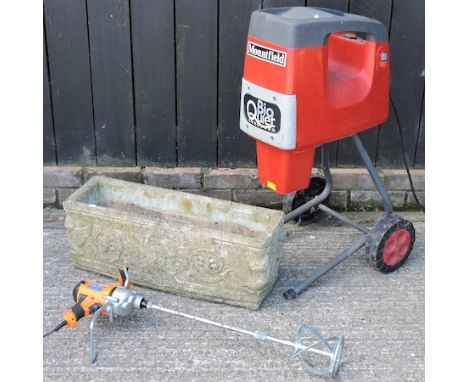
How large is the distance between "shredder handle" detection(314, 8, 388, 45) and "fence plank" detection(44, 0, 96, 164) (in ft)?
3.85

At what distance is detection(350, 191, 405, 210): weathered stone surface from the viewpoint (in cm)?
297

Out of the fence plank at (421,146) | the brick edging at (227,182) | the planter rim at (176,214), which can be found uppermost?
the fence plank at (421,146)

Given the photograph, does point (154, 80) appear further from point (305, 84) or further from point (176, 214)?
point (305, 84)

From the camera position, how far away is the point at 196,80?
2.77 meters

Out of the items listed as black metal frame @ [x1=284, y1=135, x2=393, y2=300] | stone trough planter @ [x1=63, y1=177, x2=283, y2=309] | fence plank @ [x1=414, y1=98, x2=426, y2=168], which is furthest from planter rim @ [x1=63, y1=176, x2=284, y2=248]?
fence plank @ [x1=414, y1=98, x2=426, y2=168]

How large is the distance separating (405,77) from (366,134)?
1.02ft

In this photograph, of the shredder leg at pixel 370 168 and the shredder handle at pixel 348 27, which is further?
the shredder leg at pixel 370 168

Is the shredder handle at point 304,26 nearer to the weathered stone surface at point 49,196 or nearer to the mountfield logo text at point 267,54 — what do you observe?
the mountfield logo text at point 267,54

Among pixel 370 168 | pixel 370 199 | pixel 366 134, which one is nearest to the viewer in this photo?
pixel 370 168

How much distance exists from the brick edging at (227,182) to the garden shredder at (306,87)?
21.9 inches

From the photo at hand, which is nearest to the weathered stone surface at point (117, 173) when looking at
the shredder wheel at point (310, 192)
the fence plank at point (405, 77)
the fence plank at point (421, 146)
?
the shredder wheel at point (310, 192)

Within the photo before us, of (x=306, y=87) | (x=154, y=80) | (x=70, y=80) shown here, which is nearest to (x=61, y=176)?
(x=70, y=80)

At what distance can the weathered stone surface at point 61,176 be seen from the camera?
2893 millimetres

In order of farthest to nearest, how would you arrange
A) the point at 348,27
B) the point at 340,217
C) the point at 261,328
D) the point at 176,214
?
the point at 340,217, the point at 176,214, the point at 261,328, the point at 348,27
